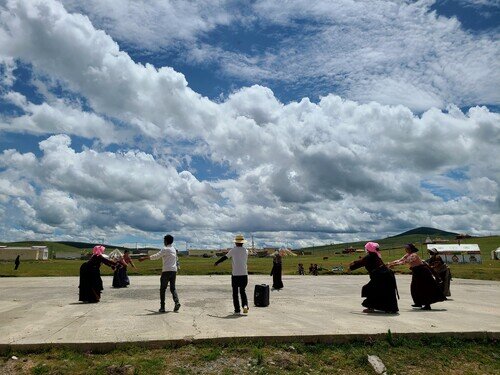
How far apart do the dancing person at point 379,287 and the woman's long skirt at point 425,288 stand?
158 cm

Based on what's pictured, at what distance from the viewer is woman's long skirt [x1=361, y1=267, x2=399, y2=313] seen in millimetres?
11320

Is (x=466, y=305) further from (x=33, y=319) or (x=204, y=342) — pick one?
(x=33, y=319)

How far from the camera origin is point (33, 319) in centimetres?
1015

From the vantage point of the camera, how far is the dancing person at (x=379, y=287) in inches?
446

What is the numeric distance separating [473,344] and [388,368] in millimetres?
2242

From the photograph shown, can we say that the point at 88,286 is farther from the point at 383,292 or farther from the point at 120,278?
the point at 383,292

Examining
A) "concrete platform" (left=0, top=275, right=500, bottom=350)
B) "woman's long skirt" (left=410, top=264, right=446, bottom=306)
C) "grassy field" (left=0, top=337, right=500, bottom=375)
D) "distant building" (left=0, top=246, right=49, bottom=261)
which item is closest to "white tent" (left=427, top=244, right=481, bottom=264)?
"woman's long skirt" (left=410, top=264, right=446, bottom=306)

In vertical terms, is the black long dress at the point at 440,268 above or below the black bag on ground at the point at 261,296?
above

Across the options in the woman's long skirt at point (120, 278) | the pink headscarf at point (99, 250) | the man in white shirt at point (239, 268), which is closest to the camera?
the man in white shirt at point (239, 268)

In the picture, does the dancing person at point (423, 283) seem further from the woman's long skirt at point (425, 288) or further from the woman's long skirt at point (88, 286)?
the woman's long skirt at point (88, 286)

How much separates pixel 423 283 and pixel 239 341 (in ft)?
23.7

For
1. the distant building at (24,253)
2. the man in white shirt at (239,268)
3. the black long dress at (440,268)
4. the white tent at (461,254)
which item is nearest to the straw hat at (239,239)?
the man in white shirt at (239,268)

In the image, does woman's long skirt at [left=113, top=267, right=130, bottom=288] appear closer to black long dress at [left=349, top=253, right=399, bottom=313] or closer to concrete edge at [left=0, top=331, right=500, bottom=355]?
black long dress at [left=349, top=253, right=399, bottom=313]

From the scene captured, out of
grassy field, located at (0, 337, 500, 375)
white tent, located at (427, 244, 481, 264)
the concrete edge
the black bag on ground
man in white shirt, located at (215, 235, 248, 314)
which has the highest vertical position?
white tent, located at (427, 244, 481, 264)
